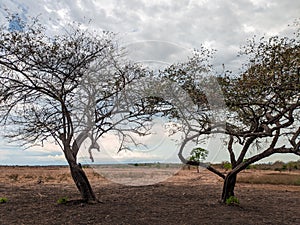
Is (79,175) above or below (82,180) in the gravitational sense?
above

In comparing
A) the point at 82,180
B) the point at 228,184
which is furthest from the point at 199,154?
the point at 82,180

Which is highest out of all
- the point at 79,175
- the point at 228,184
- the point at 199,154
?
the point at 199,154

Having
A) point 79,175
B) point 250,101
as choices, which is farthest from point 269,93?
point 79,175

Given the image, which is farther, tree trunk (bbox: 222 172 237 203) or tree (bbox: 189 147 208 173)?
tree (bbox: 189 147 208 173)

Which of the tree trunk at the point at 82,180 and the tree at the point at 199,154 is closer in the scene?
the tree trunk at the point at 82,180

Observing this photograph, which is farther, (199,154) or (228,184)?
(199,154)

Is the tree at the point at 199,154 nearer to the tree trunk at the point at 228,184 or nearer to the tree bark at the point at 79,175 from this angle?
the tree trunk at the point at 228,184

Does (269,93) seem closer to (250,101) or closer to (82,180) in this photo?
(250,101)

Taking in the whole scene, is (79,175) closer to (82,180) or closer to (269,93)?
(82,180)

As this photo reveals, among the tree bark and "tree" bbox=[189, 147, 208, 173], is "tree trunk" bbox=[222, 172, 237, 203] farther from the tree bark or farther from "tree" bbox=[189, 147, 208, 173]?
the tree bark

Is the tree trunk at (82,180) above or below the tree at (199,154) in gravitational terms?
below

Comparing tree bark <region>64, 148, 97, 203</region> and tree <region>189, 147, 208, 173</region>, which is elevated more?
tree <region>189, 147, 208, 173</region>

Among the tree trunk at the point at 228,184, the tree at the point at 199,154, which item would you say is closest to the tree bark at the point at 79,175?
the tree at the point at 199,154

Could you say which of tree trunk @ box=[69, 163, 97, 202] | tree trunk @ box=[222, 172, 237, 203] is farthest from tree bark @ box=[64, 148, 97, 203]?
tree trunk @ box=[222, 172, 237, 203]
